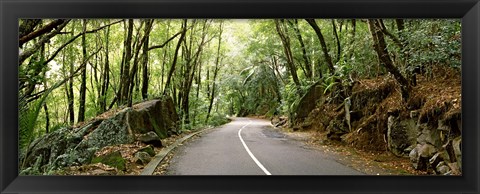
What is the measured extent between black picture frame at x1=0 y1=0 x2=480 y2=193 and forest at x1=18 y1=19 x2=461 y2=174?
0.16m

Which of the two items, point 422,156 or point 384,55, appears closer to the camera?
point 422,156

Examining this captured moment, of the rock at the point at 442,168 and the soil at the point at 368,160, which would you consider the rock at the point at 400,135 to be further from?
the rock at the point at 442,168

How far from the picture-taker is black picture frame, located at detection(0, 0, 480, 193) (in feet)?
6.95

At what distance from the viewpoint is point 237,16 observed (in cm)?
215

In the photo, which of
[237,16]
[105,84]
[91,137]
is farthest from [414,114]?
→ [105,84]

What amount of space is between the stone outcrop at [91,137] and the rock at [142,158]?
52 centimetres

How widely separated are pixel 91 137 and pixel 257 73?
331 centimetres

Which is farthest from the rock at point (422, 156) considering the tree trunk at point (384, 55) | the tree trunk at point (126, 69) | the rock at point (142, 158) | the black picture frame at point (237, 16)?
the tree trunk at point (126, 69)

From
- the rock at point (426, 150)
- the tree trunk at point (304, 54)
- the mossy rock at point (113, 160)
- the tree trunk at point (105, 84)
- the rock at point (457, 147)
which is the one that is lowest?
the mossy rock at point (113, 160)

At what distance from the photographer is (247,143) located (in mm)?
5133

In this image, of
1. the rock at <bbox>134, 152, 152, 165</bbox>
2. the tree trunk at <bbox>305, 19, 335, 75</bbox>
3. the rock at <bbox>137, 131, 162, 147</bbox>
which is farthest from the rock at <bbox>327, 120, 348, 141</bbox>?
the rock at <bbox>134, 152, 152, 165</bbox>

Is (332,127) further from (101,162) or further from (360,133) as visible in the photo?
(101,162)

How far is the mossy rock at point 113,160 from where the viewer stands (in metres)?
3.55

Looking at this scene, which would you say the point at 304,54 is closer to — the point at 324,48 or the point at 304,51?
the point at 304,51
